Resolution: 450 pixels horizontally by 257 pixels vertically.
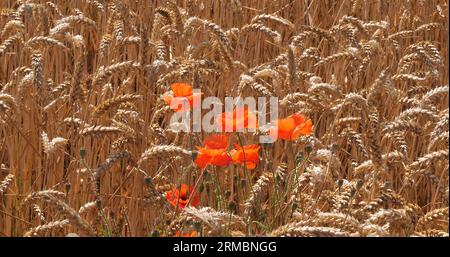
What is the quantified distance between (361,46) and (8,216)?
102 centimetres

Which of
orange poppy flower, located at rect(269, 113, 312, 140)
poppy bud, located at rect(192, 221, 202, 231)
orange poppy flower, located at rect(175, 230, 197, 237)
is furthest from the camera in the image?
orange poppy flower, located at rect(269, 113, 312, 140)

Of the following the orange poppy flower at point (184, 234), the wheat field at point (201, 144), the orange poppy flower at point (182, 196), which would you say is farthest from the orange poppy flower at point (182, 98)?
the orange poppy flower at point (184, 234)

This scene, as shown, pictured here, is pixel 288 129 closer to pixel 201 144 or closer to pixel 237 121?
pixel 237 121

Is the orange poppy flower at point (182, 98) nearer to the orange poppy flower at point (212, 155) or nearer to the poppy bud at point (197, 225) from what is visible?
the orange poppy flower at point (212, 155)

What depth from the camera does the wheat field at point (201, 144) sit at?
177 centimetres

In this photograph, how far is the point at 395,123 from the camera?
70.8 inches

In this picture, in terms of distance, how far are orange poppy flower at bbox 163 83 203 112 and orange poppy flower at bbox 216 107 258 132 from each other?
0.25ft

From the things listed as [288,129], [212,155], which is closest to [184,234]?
[212,155]

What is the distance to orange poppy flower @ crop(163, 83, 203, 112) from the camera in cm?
194

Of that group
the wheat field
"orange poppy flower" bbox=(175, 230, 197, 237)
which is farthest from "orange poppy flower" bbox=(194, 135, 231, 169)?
"orange poppy flower" bbox=(175, 230, 197, 237)

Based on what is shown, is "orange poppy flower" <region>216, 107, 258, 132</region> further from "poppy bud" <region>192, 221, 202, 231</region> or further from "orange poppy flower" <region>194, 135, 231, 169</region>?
"poppy bud" <region>192, 221, 202, 231</region>

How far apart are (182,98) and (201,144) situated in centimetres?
16

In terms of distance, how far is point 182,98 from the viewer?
76.8 inches

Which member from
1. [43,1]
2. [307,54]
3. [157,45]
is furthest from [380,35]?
[43,1]
